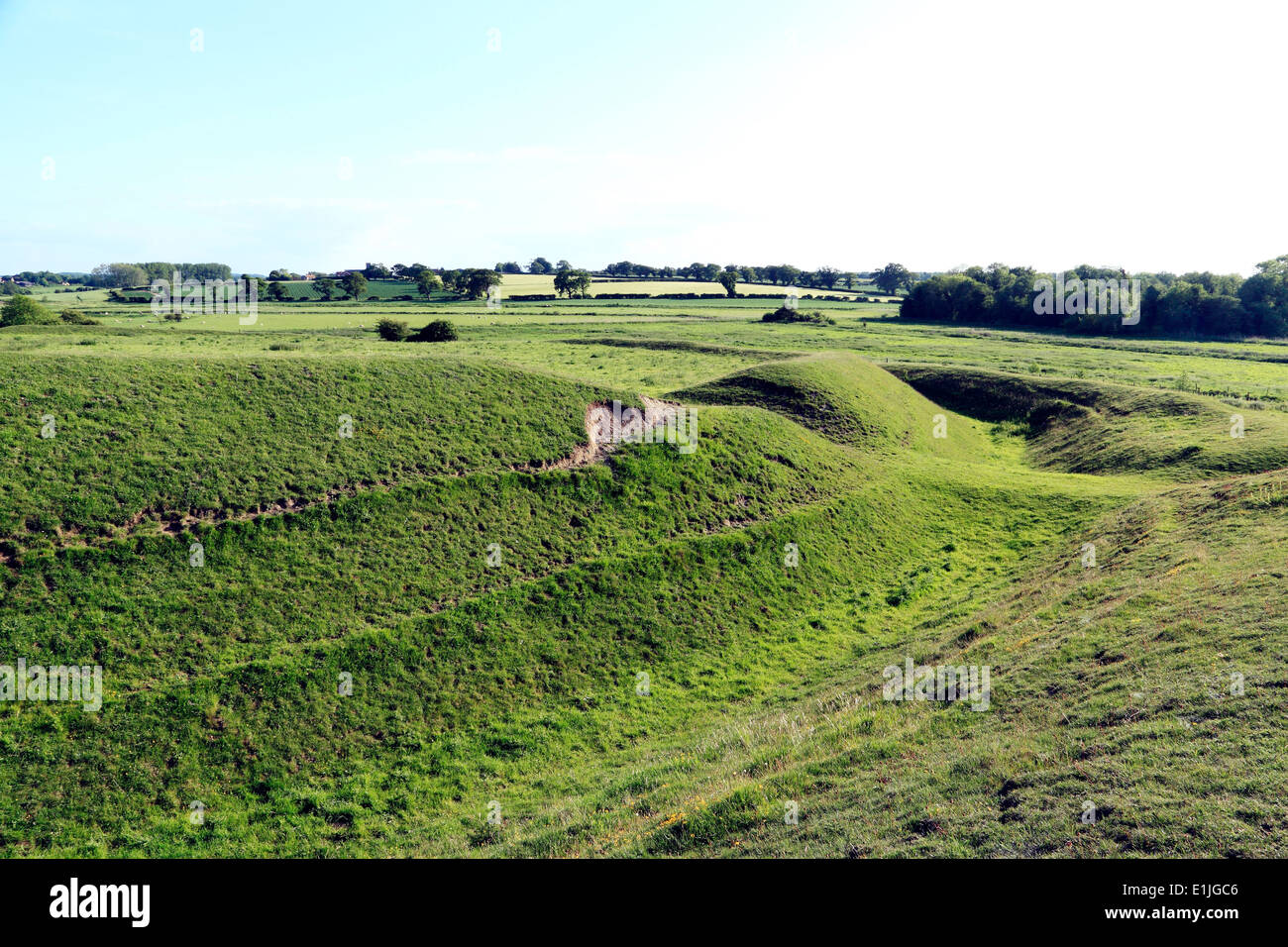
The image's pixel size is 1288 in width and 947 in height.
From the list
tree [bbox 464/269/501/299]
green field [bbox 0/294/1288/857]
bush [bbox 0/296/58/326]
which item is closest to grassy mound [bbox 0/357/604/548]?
green field [bbox 0/294/1288/857]

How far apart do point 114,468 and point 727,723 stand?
2384cm

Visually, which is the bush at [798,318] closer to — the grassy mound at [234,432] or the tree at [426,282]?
the tree at [426,282]

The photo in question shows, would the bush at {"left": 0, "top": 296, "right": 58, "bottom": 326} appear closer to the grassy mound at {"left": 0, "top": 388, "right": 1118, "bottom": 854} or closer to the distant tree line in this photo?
the grassy mound at {"left": 0, "top": 388, "right": 1118, "bottom": 854}

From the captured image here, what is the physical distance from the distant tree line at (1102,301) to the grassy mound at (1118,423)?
268 feet

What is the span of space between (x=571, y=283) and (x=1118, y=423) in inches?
6038

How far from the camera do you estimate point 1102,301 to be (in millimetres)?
133750

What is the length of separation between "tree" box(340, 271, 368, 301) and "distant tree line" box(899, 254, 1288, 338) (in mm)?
138816

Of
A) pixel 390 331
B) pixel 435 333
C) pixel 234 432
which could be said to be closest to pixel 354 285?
pixel 390 331

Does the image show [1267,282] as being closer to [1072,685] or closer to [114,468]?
[1072,685]

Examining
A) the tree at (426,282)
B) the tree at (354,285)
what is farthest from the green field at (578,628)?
the tree at (354,285)

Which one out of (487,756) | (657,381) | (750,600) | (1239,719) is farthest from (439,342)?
(1239,719)

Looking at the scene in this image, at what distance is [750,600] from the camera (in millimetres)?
29156

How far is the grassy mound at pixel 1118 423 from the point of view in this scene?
4200 cm

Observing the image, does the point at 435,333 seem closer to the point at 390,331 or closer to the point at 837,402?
the point at 390,331
